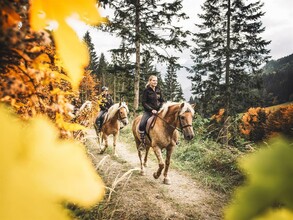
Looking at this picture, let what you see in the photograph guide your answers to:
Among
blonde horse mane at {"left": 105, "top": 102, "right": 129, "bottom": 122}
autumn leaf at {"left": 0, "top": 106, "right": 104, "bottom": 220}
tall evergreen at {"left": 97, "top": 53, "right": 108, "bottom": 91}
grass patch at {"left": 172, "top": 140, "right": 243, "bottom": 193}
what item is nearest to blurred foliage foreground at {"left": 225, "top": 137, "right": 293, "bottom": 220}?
autumn leaf at {"left": 0, "top": 106, "right": 104, "bottom": 220}

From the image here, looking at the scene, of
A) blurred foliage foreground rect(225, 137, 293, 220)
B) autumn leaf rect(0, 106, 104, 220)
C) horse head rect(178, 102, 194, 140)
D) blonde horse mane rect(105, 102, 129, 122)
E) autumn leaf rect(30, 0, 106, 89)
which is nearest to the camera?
autumn leaf rect(0, 106, 104, 220)

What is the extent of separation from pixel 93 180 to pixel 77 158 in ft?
0.19

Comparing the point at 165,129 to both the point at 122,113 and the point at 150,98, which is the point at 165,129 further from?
the point at 122,113

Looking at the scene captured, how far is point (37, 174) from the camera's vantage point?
379mm

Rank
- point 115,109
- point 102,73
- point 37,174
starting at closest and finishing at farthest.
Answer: point 37,174 < point 115,109 < point 102,73

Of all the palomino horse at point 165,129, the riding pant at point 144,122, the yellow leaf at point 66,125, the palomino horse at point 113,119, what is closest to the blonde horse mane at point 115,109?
the palomino horse at point 113,119

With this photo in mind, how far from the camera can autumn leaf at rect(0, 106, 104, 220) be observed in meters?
0.35

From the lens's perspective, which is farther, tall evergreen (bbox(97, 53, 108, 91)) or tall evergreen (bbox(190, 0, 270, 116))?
tall evergreen (bbox(97, 53, 108, 91))

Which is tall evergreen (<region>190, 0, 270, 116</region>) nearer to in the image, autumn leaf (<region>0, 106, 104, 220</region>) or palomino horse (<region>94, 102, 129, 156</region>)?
palomino horse (<region>94, 102, 129, 156</region>)

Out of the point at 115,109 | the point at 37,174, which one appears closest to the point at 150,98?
the point at 115,109

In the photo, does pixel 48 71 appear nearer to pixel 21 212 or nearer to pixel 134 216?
pixel 21 212

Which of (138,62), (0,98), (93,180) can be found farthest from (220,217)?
(138,62)

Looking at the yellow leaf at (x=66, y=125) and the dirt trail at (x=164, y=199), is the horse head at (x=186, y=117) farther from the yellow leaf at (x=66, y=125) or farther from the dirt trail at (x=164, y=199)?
the yellow leaf at (x=66, y=125)

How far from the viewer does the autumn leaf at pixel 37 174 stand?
346 mm
